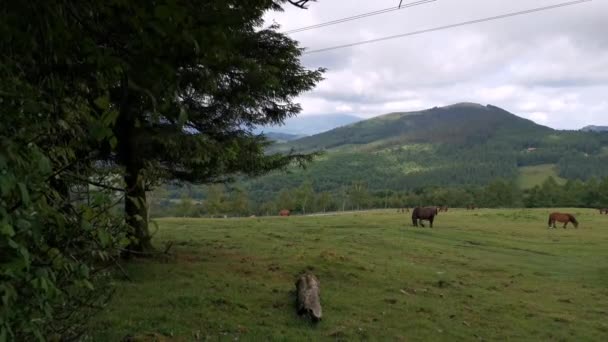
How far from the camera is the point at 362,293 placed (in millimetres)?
11516

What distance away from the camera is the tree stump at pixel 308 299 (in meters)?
9.06

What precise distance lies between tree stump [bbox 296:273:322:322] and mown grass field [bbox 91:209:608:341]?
0.22 metres

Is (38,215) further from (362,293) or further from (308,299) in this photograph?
(362,293)

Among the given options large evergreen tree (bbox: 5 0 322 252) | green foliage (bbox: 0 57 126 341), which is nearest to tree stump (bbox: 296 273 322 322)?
large evergreen tree (bbox: 5 0 322 252)

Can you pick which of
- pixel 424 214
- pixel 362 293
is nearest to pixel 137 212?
pixel 362 293

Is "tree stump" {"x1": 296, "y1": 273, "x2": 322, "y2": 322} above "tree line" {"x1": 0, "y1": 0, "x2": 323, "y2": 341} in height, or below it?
below

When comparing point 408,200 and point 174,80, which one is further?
point 408,200

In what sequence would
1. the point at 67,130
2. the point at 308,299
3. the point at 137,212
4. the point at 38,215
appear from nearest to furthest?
the point at 38,215, the point at 67,130, the point at 137,212, the point at 308,299

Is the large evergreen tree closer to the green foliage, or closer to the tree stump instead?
the green foliage

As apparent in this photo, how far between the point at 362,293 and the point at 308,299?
2.46 meters

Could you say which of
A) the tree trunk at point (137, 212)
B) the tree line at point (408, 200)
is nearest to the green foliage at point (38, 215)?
the tree trunk at point (137, 212)

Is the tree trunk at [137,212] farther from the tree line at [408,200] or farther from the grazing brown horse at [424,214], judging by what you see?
the tree line at [408,200]

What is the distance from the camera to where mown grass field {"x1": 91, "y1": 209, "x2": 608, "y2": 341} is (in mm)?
8430

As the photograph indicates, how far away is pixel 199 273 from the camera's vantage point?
38.8ft
